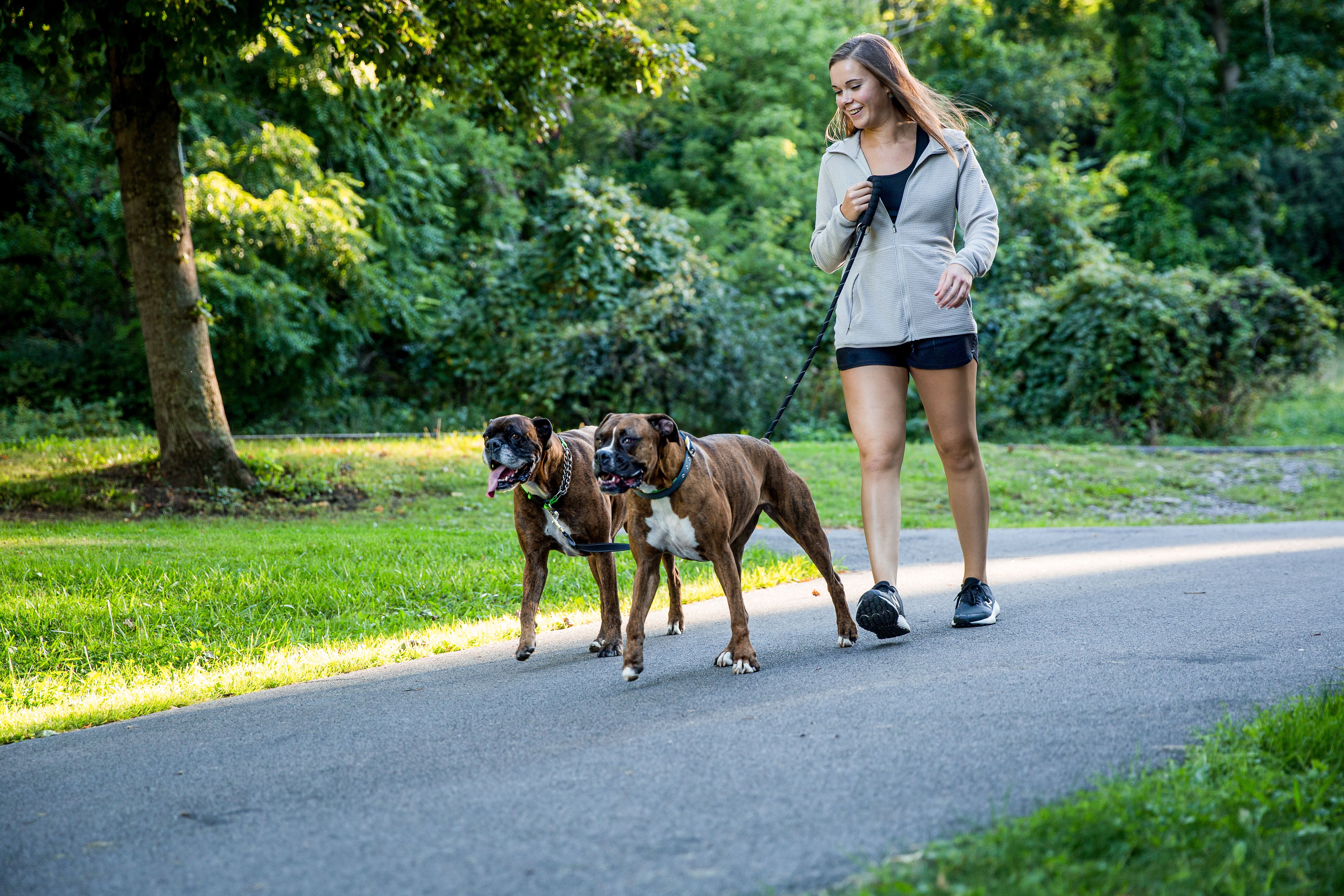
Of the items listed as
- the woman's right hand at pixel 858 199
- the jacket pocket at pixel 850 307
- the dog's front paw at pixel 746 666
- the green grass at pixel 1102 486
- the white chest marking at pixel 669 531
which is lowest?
the green grass at pixel 1102 486

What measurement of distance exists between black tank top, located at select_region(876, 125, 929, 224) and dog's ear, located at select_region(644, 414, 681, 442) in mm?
1460

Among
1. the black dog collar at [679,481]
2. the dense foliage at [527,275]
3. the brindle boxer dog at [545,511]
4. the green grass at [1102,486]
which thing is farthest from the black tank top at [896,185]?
the dense foliage at [527,275]

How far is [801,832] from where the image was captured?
284 centimetres

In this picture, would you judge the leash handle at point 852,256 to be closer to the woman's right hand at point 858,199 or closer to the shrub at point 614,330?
the woman's right hand at point 858,199

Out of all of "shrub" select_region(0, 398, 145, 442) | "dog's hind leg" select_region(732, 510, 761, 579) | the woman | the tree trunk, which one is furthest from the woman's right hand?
"shrub" select_region(0, 398, 145, 442)

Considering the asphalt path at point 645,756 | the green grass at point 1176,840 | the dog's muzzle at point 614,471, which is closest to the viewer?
the green grass at point 1176,840

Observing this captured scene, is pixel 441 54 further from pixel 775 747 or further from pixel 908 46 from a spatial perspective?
pixel 908 46

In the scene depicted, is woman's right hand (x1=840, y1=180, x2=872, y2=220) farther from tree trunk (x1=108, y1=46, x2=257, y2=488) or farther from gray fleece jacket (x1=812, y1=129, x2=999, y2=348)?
tree trunk (x1=108, y1=46, x2=257, y2=488)

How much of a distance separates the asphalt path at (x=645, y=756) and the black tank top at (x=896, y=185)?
1963 millimetres

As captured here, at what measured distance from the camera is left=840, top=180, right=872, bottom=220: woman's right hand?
5055mm

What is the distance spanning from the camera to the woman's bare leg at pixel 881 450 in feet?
17.0

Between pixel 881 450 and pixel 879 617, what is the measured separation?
30.4 inches

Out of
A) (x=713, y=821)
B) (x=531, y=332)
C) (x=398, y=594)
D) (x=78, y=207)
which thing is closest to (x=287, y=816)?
(x=713, y=821)

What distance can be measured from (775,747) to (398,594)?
4.22 metres
